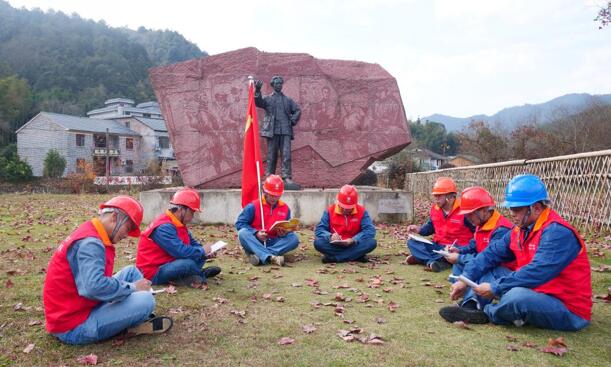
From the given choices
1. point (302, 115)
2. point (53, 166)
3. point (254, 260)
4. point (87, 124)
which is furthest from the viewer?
point (87, 124)

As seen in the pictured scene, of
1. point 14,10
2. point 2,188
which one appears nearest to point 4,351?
point 2,188

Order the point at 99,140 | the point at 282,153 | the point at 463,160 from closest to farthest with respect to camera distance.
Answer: the point at 282,153 → the point at 99,140 → the point at 463,160

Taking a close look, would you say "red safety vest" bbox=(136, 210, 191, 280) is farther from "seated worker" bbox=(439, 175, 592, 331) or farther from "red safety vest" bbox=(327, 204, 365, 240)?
"seated worker" bbox=(439, 175, 592, 331)

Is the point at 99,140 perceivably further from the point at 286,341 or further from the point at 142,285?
the point at 286,341

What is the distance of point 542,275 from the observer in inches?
152

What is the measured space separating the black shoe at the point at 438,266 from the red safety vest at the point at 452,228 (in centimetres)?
27

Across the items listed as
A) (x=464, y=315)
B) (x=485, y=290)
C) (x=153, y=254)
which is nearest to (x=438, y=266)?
(x=464, y=315)

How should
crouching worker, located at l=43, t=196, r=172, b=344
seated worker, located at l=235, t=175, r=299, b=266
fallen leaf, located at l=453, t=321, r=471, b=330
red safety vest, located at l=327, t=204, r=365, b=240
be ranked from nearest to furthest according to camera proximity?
1. crouching worker, located at l=43, t=196, r=172, b=344
2. fallen leaf, located at l=453, t=321, r=471, b=330
3. seated worker, located at l=235, t=175, r=299, b=266
4. red safety vest, located at l=327, t=204, r=365, b=240

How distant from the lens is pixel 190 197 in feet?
17.5

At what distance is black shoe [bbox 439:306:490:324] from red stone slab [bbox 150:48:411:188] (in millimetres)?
7530

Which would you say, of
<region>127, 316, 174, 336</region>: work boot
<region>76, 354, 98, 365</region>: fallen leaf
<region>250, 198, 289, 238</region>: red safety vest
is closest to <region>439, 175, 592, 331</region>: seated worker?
<region>127, 316, 174, 336</region>: work boot

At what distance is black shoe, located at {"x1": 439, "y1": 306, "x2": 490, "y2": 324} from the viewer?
4.29m

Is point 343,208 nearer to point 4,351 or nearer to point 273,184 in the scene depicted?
point 273,184

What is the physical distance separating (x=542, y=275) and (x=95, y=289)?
10.7 ft
